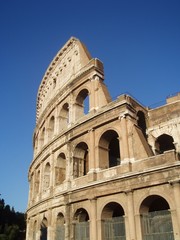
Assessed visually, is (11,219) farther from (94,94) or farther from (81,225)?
(94,94)

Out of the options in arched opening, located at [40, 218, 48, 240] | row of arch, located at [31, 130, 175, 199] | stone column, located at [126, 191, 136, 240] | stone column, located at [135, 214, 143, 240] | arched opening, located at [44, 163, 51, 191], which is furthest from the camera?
arched opening, located at [44, 163, 51, 191]

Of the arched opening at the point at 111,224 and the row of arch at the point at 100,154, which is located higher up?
the row of arch at the point at 100,154

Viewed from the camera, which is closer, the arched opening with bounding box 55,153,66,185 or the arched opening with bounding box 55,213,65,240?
the arched opening with bounding box 55,213,65,240

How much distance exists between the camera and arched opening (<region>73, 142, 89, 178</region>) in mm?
14836

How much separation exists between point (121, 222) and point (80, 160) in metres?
4.58

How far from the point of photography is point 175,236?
31.6ft

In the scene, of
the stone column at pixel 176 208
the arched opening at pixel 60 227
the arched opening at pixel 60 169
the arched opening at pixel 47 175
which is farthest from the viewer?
the arched opening at pixel 47 175

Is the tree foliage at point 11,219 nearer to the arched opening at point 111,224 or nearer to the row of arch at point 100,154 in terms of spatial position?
the row of arch at point 100,154

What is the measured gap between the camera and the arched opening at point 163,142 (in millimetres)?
14703

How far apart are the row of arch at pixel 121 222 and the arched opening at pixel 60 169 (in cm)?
228

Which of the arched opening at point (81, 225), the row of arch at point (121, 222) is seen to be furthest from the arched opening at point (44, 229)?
the arched opening at point (81, 225)

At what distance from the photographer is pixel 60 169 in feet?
54.3

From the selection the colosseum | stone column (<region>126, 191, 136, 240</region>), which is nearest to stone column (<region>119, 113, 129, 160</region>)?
the colosseum

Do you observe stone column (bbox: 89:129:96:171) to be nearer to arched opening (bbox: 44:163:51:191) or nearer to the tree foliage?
arched opening (bbox: 44:163:51:191)
